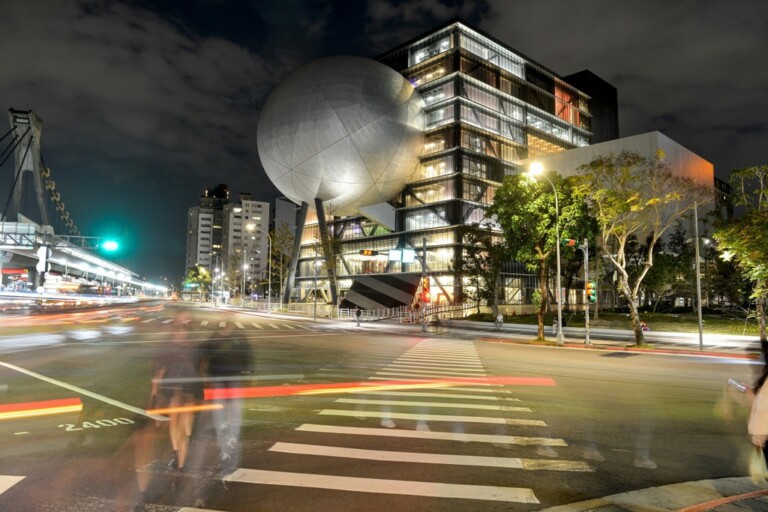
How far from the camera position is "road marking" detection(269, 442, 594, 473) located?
6637 millimetres

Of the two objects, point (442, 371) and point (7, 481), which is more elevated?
point (7, 481)

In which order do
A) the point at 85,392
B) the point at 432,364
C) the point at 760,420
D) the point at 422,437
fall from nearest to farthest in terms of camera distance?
the point at 760,420 < the point at 422,437 < the point at 85,392 < the point at 432,364

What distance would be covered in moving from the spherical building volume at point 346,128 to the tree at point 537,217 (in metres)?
43.9

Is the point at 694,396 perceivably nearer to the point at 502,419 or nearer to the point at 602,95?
the point at 502,419

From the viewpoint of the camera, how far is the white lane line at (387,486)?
18.2ft

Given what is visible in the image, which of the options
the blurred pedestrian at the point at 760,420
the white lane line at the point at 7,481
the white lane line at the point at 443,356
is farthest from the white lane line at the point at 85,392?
the white lane line at the point at 443,356

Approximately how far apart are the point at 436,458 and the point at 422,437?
108cm

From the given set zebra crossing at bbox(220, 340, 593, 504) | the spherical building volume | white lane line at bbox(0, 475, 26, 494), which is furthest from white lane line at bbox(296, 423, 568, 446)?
the spherical building volume

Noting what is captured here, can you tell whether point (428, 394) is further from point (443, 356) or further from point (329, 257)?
point (329, 257)

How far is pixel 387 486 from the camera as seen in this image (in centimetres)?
580

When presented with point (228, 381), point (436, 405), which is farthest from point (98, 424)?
point (436, 405)

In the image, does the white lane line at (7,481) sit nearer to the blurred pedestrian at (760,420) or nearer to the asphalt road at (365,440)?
the asphalt road at (365,440)

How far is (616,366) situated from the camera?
19.0 metres

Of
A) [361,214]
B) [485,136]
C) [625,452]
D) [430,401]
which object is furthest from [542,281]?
[361,214]
